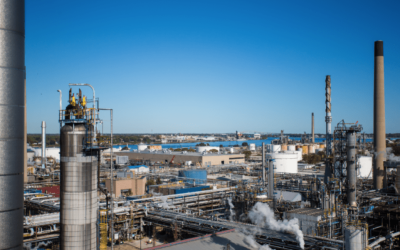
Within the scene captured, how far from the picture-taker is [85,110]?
41.2 feet

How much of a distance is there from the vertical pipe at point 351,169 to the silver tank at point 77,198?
829 inches

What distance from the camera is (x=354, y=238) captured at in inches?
563

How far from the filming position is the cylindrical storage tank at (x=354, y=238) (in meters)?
14.3

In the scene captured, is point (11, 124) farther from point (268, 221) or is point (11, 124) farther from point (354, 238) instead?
point (268, 221)

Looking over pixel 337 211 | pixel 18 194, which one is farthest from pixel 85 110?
pixel 337 211

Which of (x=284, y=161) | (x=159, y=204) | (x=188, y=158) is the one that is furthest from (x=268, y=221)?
(x=188, y=158)

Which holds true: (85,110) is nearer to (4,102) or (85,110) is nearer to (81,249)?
(81,249)

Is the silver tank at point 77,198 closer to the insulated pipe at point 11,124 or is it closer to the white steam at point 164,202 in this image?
the insulated pipe at point 11,124

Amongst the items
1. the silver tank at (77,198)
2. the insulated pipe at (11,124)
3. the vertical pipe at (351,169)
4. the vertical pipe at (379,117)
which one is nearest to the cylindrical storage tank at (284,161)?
the vertical pipe at (379,117)

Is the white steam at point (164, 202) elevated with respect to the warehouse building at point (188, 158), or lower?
elevated

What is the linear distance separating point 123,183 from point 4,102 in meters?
32.0

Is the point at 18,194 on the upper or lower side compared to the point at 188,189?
upper

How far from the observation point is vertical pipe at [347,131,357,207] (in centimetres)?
2611

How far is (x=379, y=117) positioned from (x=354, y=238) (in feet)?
105
